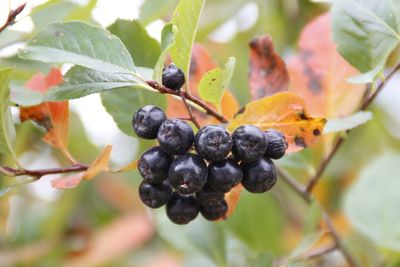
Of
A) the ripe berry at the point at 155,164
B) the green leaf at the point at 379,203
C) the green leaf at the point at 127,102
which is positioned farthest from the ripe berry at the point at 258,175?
the green leaf at the point at 379,203

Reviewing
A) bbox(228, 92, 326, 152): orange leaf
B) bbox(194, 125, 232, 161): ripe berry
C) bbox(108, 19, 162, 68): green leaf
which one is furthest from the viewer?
bbox(108, 19, 162, 68): green leaf

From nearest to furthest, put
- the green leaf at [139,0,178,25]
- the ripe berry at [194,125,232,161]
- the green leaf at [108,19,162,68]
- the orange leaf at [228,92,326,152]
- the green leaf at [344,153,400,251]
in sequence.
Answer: the ripe berry at [194,125,232,161]
the orange leaf at [228,92,326,152]
the green leaf at [108,19,162,68]
the green leaf at [139,0,178,25]
the green leaf at [344,153,400,251]

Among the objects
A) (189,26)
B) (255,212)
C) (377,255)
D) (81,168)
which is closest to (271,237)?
(255,212)

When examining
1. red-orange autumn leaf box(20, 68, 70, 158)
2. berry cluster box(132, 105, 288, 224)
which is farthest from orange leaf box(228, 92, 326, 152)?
red-orange autumn leaf box(20, 68, 70, 158)

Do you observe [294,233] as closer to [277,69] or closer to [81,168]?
[277,69]

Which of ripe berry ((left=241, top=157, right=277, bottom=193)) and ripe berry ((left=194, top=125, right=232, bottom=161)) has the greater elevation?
ripe berry ((left=194, top=125, right=232, bottom=161))

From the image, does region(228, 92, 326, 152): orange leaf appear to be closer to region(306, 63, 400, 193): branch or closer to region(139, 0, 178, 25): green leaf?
region(306, 63, 400, 193): branch
